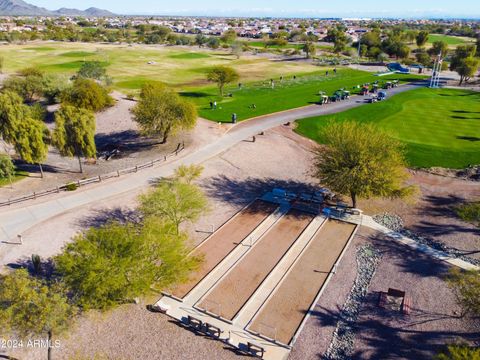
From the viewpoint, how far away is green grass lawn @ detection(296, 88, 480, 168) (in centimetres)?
5178

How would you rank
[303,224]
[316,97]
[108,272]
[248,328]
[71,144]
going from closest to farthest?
[108,272]
[248,328]
[303,224]
[71,144]
[316,97]

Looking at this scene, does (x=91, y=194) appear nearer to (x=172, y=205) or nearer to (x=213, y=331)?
(x=172, y=205)

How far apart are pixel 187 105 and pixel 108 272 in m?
A: 34.4

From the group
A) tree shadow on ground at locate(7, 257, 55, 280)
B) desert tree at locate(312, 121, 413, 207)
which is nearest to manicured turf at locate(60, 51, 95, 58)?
tree shadow on ground at locate(7, 257, 55, 280)

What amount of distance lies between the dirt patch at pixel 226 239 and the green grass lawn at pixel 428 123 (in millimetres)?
14405

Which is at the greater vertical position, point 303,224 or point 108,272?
point 108,272

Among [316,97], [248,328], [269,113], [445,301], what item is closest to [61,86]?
[269,113]

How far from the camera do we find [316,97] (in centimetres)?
8150

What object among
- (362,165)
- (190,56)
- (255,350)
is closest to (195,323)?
(255,350)

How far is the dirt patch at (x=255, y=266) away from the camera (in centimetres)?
2692

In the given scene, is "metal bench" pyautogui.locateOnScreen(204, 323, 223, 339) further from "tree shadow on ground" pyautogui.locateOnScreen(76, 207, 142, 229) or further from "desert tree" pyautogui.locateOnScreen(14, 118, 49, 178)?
"desert tree" pyautogui.locateOnScreen(14, 118, 49, 178)

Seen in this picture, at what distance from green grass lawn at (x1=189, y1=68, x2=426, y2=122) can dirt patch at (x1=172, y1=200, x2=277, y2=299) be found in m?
28.6

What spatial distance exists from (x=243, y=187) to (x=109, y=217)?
51.4 ft

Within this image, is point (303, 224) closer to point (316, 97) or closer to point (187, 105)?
point (187, 105)
